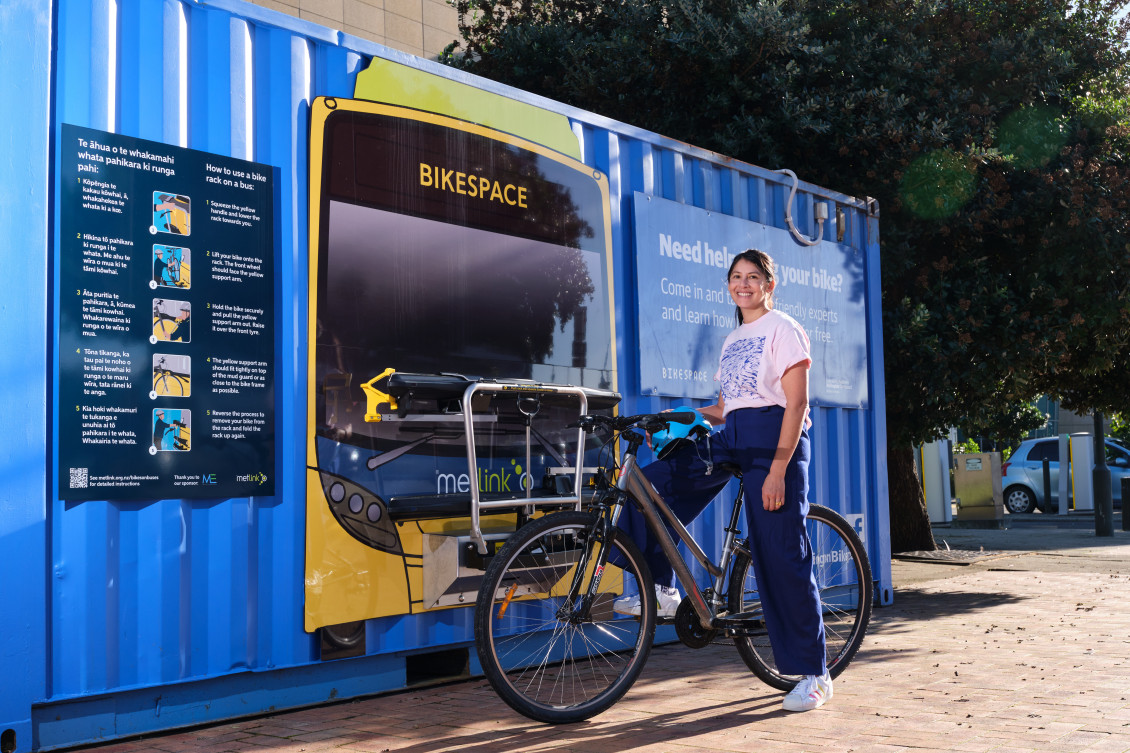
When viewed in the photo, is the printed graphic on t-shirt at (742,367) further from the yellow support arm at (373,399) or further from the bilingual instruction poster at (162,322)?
the bilingual instruction poster at (162,322)

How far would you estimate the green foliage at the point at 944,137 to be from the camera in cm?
901

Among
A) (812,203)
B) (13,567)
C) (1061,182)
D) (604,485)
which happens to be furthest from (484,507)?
(1061,182)

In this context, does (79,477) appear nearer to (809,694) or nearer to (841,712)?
(809,694)

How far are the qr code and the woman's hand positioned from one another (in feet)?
8.46

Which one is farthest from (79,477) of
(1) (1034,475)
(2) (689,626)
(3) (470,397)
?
(1) (1034,475)

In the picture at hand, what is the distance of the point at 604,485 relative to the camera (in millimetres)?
4211

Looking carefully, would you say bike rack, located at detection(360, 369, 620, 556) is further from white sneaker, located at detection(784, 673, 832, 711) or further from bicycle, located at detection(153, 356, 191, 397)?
white sneaker, located at detection(784, 673, 832, 711)

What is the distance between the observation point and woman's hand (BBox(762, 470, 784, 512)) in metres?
4.23

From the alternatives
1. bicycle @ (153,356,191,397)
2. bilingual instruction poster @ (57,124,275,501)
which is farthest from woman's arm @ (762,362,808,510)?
bicycle @ (153,356,191,397)

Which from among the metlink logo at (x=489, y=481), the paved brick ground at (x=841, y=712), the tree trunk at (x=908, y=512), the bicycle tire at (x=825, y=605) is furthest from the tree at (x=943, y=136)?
the metlink logo at (x=489, y=481)

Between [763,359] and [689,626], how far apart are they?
116cm

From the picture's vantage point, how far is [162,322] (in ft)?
12.9

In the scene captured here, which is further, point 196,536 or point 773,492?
point 773,492

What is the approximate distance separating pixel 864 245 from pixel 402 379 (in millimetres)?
4782
